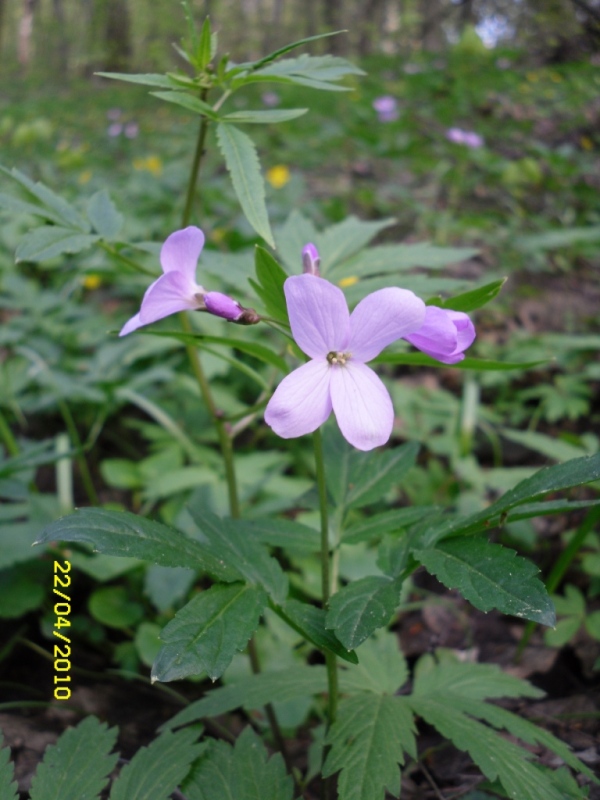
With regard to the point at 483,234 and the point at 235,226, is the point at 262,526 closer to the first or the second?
the point at 235,226

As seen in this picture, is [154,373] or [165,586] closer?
[165,586]

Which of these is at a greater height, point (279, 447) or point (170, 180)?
point (170, 180)

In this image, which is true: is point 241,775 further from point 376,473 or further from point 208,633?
point 376,473

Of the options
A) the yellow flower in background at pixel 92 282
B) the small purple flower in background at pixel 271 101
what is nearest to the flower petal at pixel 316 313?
the yellow flower in background at pixel 92 282

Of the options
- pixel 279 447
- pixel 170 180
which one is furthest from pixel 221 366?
pixel 170 180

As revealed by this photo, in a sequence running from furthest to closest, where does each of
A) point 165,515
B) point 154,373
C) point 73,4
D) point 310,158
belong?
point 73,4
point 310,158
point 154,373
point 165,515

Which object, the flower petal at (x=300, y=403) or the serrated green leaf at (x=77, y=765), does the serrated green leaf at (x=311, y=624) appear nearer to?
the flower petal at (x=300, y=403)

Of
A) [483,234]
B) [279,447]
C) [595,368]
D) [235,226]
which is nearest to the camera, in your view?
[279,447]

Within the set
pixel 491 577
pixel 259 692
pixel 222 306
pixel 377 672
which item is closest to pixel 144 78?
pixel 222 306
